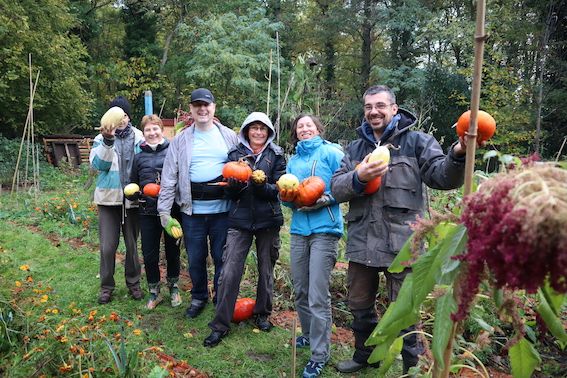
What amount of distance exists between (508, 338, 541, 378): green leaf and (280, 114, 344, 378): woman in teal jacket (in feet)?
6.03

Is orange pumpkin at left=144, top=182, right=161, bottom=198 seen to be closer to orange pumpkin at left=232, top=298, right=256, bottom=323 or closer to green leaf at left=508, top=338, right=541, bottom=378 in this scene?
orange pumpkin at left=232, top=298, right=256, bottom=323

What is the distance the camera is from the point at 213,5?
60.8 ft

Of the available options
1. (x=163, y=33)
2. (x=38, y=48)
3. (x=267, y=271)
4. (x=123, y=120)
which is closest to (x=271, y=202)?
(x=267, y=271)

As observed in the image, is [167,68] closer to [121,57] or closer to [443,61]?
[121,57]

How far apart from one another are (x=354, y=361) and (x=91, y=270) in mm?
3305

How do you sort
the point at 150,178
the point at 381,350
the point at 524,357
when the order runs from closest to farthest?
the point at 524,357, the point at 381,350, the point at 150,178

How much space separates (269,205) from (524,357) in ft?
7.58

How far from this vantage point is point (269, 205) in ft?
10.8

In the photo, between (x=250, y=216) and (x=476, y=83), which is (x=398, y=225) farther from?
(x=476, y=83)

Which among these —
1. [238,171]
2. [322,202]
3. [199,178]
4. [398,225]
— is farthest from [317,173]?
[199,178]

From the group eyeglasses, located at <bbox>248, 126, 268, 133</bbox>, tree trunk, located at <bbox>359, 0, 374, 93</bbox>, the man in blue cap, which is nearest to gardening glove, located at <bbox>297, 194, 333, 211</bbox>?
eyeglasses, located at <bbox>248, 126, 268, 133</bbox>

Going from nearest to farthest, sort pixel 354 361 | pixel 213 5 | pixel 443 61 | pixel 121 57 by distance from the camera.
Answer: pixel 354 361 < pixel 443 61 < pixel 213 5 < pixel 121 57

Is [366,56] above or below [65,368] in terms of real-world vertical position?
above

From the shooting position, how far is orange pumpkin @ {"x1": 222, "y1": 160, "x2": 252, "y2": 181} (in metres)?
3.08
